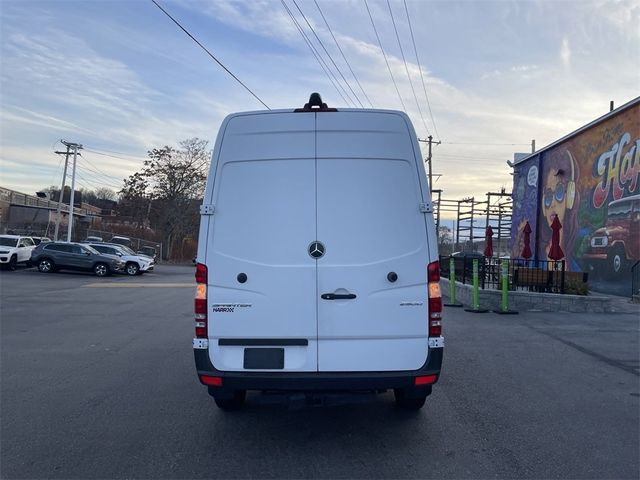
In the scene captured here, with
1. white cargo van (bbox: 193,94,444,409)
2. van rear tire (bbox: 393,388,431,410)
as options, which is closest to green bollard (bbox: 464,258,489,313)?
van rear tire (bbox: 393,388,431,410)

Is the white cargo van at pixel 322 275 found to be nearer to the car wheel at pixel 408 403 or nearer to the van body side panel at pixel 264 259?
the van body side panel at pixel 264 259

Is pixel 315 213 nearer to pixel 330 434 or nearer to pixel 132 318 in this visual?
pixel 330 434

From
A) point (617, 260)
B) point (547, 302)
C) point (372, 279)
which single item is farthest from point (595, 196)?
point (372, 279)

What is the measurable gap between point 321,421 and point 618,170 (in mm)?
16598

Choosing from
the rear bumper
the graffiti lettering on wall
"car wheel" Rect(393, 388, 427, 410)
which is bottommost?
"car wheel" Rect(393, 388, 427, 410)

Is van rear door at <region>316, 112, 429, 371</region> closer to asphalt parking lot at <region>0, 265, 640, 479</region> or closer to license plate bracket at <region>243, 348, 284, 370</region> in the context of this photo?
license plate bracket at <region>243, 348, 284, 370</region>

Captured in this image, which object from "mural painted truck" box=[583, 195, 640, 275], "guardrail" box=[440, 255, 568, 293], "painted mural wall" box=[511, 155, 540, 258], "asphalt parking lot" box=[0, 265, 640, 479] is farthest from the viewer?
"painted mural wall" box=[511, 155, 540, 258]

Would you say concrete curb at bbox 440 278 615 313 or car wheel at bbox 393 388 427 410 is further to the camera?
concrete curb at bbox 440 278 615 313

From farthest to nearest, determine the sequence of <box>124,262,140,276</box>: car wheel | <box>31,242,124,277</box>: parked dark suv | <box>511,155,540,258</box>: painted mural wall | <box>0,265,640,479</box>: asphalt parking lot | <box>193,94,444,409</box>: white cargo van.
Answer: <box>124,262,140,276</box>: car wheel → <box>31,242,124,277</box>: parked dark suv → <box>511,155,540,258</box>: painted mural wall → <box>193,94,444,409</box>: white cargo van → <box>0,265,640,479</box>: asphalt parking lot

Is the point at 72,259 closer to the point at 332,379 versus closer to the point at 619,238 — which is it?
the point at 619,238

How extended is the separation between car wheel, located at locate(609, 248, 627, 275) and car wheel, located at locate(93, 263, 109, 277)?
22.2 meters

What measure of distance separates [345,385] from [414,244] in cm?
121

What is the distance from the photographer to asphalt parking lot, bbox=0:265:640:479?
3973mm

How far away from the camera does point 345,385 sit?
4059mm
